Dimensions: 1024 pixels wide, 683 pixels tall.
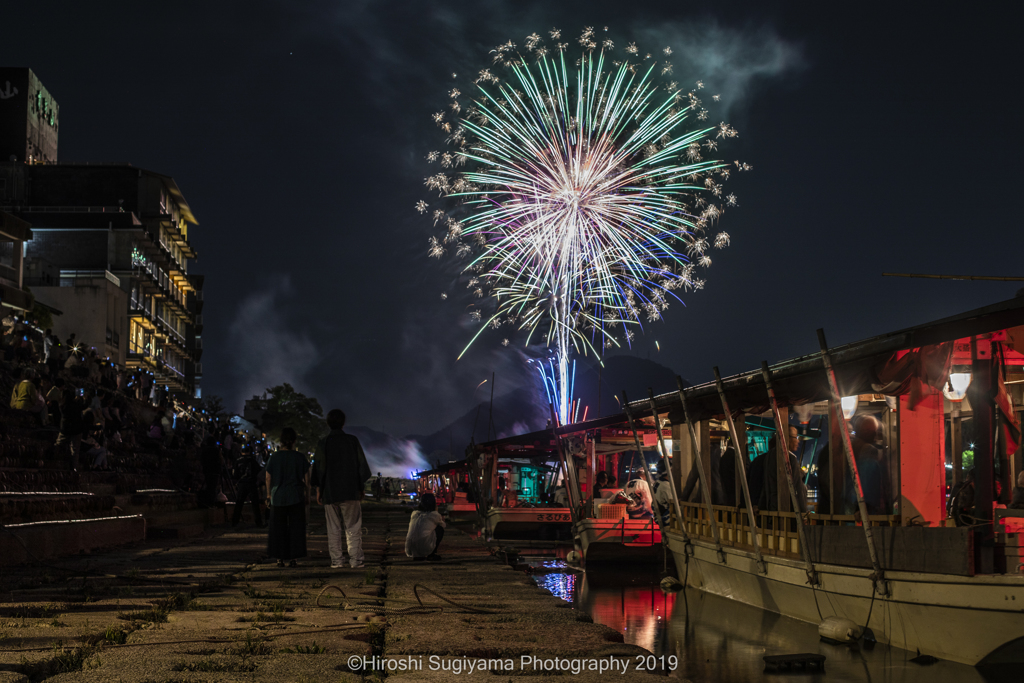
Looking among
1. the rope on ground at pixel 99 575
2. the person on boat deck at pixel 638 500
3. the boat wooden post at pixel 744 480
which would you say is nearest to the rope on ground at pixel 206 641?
the rope on ground at pixel 99 575

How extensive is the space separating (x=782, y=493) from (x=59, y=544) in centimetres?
842

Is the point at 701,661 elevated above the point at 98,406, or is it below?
below

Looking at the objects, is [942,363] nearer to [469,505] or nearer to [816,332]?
[816,332]

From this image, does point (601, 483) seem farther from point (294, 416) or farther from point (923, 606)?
point (294, 416)

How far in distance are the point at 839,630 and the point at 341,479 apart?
536 cm

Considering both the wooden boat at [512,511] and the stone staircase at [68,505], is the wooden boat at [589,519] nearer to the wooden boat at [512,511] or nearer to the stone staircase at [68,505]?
the wooden boat at [512,511]

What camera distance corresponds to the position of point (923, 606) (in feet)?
26.6

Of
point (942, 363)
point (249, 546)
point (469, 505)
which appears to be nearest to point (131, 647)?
point (942, 363)

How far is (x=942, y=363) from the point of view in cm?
940

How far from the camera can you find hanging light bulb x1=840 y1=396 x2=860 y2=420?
430 inches

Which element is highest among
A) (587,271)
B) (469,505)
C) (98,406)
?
(587,271)

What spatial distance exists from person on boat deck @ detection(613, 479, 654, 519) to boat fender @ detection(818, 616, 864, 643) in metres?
9.17

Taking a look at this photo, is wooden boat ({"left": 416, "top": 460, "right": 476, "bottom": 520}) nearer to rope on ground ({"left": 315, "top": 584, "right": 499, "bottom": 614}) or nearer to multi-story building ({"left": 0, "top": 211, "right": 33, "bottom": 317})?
multi-story building ({"left": 0, "top": 211, "right": 33, "bottom": 317})

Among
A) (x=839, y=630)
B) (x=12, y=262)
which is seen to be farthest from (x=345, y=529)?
(x=12, y=262)
